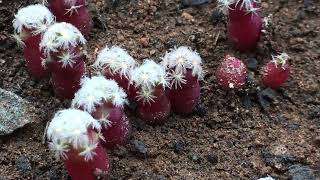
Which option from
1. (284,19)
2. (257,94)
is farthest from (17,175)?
(284,19)

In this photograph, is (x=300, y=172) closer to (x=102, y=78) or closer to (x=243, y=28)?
(x=243, y=28)

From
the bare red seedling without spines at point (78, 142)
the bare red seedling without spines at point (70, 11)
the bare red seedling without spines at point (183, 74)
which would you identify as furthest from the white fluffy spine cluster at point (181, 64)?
the bare red seedling without spines at point (70, 11)

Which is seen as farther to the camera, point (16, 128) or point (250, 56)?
point (250, 56)

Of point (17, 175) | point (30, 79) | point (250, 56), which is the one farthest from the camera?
point (250, 56)

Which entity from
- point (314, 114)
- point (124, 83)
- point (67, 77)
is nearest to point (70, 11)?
point (67, 77)

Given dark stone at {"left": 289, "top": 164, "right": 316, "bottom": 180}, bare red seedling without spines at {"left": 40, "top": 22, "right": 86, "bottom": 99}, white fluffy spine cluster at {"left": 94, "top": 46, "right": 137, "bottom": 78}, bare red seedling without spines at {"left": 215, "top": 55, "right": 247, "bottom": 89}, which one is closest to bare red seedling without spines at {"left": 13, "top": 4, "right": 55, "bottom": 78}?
bare red seedling without spines at {"left": 40, "top": 22, "right": 86, "bottom": 99}

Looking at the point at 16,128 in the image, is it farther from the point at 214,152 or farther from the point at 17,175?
the point at 214,152

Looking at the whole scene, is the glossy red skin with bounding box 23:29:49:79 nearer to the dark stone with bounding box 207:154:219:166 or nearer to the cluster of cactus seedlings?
the cluster of cactus seedlings
